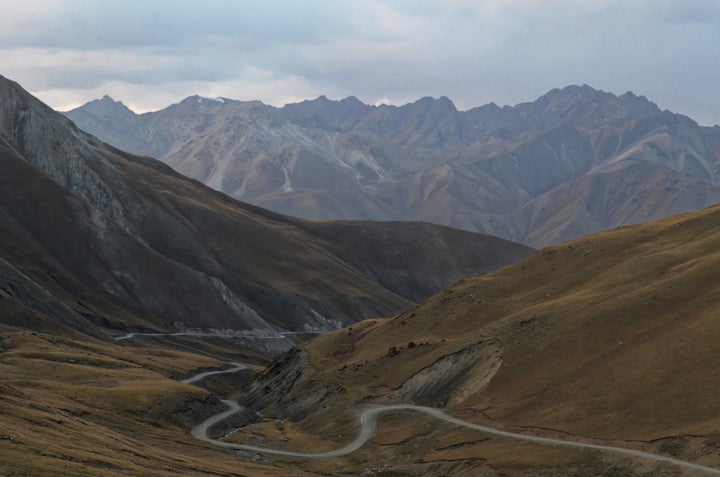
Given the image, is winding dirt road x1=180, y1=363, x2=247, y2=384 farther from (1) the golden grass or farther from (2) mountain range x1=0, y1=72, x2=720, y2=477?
(2) mountain range x1=0, y1=72, x2=720, y2=477

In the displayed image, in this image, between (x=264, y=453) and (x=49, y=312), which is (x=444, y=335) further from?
(x=49, y=312)

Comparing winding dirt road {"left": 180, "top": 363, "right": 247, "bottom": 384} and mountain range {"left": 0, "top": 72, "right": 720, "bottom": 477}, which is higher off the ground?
mountain range {"left": 0, "top": 72, "right": 720, "bottom": 477}

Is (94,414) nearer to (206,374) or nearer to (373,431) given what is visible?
(373,431)

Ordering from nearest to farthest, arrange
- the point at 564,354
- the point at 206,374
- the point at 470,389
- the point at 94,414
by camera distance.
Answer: the point at 94,414
the point at 564,354
the point at 470,389
the point at 206,374

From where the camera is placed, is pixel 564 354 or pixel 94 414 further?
pixel 564 354

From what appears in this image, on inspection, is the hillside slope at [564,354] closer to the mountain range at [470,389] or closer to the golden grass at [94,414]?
the mountain range at [470,389]

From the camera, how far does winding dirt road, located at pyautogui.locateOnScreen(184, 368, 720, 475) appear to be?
68.0m

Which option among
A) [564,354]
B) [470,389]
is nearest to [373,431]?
[470,389]

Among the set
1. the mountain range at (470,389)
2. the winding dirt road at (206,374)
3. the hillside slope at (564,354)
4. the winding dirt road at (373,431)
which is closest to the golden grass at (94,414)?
the mountain range at (470,389)

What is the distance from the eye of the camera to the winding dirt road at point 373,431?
6800cm

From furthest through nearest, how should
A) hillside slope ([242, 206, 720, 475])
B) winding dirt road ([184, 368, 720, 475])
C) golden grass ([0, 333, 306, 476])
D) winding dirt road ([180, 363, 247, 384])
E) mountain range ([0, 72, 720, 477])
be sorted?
winding dirt road ([180, 363, 247, 384])
hillside slope ([242, 206, 720, 475])
mountain range ([0, 72, 720, 477])
winding dirt road ([184, 368, 720, 475])
golden grass ([0, 333, 306, 476])

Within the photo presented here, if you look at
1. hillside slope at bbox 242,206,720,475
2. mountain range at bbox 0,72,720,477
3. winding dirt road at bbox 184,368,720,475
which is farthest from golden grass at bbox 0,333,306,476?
hillside slope at bbox 242,206,720,475

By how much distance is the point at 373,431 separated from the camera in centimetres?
9694

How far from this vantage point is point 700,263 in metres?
99.8
